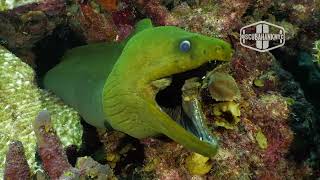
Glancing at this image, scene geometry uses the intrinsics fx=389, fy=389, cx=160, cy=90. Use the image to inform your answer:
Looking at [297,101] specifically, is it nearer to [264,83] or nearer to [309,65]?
[264,83]

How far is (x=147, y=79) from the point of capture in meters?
2.47

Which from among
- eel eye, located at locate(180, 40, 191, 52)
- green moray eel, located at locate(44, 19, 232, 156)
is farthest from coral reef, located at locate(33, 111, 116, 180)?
eel eye, located at locate(180, 40, 191, 52)

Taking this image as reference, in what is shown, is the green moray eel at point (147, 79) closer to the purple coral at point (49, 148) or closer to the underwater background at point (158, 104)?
the underwater background at point (158, 104)

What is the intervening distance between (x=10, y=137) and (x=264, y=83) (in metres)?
2.48

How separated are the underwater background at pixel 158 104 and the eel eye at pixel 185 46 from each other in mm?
141

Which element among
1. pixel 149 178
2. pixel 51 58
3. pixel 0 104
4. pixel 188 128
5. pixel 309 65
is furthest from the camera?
pixel 309 65

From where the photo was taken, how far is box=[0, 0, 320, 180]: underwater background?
2.71m

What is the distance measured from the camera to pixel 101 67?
11.0ft

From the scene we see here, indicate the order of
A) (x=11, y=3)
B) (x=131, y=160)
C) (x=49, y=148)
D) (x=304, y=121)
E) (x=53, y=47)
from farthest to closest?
(x=53, y=47) < (x=304, y=121) < (x=11, y=3) < (x=131, y=160) < (x=49, y=148)

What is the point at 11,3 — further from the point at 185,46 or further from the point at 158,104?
the point at 185,46

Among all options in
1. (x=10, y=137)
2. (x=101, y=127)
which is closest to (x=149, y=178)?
(x=101, y=127)

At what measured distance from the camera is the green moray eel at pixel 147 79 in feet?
7.50
